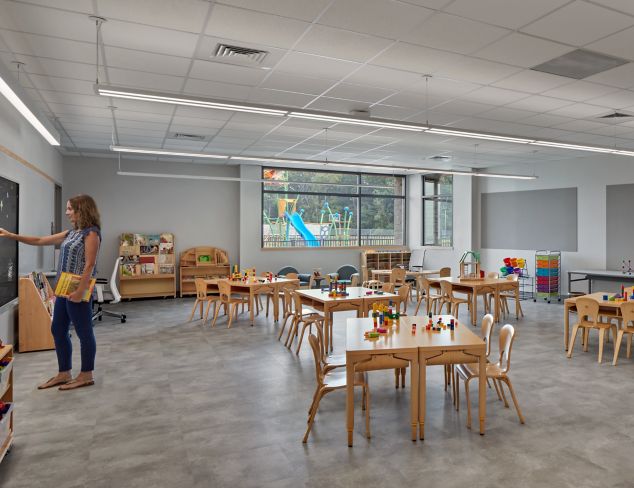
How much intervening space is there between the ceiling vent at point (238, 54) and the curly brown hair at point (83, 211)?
180 centimetres

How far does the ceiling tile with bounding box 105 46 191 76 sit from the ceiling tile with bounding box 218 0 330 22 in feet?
4.31

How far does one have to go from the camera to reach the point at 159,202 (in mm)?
10828

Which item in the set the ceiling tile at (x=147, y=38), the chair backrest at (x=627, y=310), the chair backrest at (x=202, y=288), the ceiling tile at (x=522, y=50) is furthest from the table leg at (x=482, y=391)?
the chair backrest at (x=202, y=288)

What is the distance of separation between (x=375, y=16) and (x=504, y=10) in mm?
955

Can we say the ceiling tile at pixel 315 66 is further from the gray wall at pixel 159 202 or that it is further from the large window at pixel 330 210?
the gray wall at pixel 159 202

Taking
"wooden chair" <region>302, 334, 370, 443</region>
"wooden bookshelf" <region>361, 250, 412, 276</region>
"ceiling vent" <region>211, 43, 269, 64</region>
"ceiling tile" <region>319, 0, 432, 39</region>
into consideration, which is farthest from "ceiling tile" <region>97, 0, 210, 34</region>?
"wooden bookshelf" <region>361, 250, 412, 276</region>

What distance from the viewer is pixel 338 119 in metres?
5.00

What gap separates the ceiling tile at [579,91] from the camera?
5261mm

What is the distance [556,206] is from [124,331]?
920cm

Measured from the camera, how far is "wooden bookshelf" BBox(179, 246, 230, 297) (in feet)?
35.5

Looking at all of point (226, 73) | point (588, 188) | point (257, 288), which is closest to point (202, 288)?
point (257, 288)

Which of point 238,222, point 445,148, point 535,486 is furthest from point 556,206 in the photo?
point 535,486

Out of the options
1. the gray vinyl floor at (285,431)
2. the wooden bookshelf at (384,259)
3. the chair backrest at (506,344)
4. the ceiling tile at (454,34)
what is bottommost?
the gray vinyl floor at (285,431)

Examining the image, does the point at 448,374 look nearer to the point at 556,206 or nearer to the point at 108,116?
the point at 108,116
